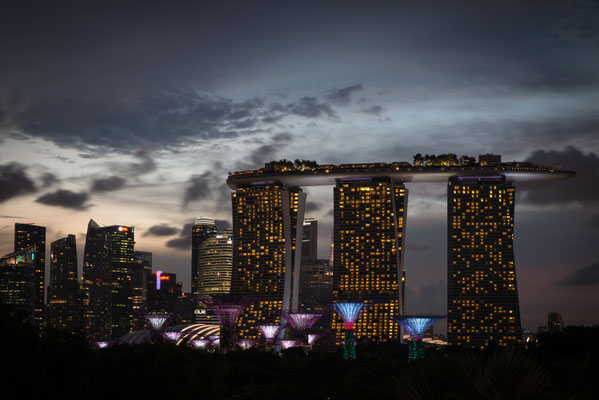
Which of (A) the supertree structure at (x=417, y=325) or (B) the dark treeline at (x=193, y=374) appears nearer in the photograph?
(B) the dark treeline at (x=193, y=374)

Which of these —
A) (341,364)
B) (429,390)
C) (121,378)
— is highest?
(429,390)

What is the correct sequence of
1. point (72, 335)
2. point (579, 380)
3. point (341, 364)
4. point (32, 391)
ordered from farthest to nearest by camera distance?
point (341, 364)
point (579, 380)
point (72, 335)
point (32, 391)

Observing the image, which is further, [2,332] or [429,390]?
[2,332]

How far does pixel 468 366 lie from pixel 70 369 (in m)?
36.4

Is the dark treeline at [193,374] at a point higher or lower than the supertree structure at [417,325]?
higher

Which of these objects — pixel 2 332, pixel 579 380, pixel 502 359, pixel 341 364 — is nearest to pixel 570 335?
pixel 579 380

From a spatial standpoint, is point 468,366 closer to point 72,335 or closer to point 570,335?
point 72,335

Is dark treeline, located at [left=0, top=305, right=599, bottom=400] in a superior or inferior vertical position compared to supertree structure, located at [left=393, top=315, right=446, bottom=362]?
superior

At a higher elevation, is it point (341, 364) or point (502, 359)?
point (502, 359)

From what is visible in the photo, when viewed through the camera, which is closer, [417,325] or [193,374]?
[193,374]

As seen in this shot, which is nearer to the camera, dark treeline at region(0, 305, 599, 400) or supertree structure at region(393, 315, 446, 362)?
dark treeline at region(0, 305, 599, 400)

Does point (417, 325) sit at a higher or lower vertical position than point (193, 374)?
lower

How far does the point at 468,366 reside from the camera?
2500cm

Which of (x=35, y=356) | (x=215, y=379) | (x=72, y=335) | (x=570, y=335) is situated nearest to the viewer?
(x=35, y=356)
